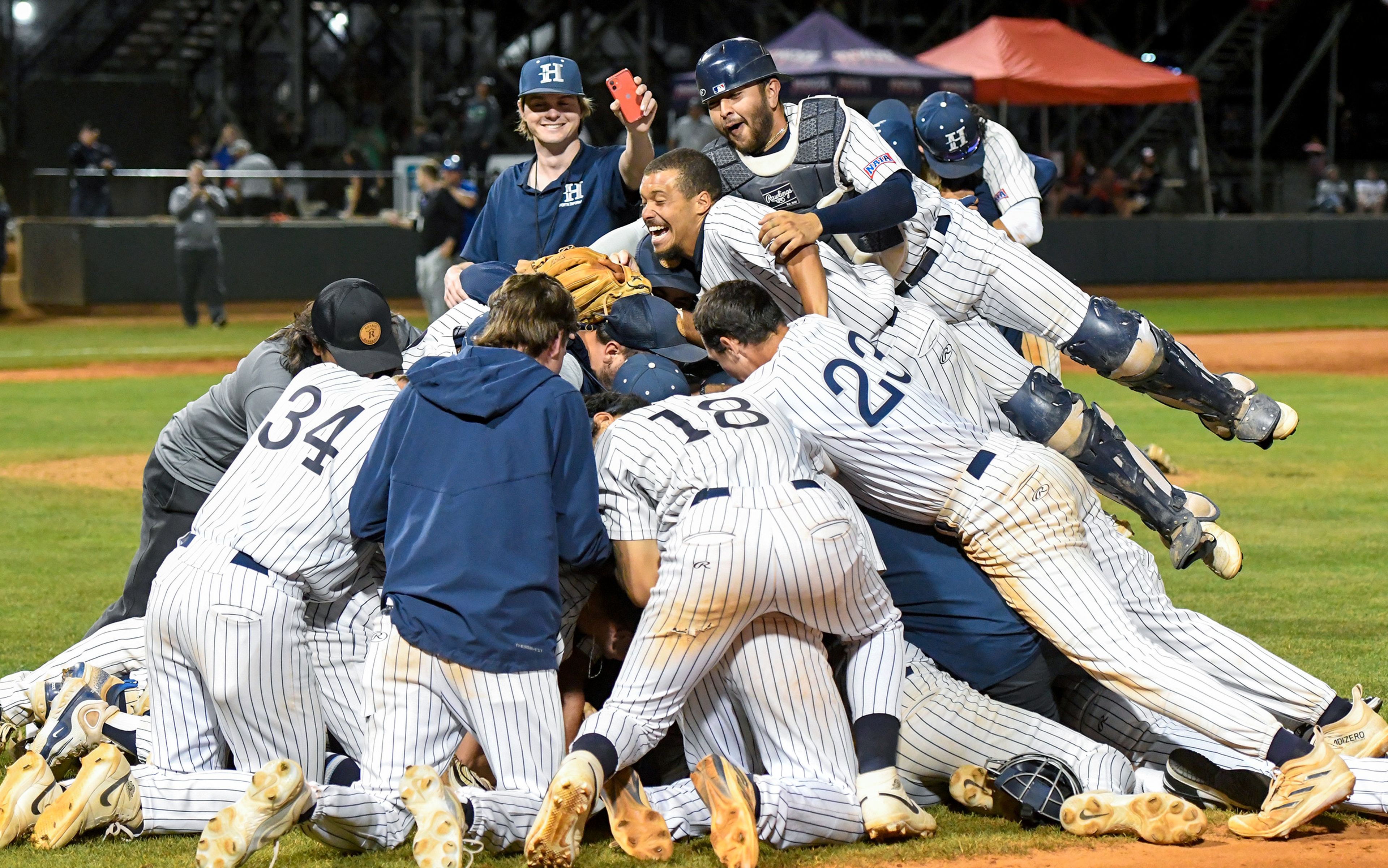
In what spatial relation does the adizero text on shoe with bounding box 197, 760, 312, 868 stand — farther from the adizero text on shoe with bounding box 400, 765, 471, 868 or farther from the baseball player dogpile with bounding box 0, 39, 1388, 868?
the adizero text on shoe with bounding box 400, 765, 471, 868

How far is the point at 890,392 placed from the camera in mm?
4938

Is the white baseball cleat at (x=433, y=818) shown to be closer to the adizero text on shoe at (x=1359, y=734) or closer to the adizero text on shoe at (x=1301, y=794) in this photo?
the adizero text on shoe at (x=1301, y=794)

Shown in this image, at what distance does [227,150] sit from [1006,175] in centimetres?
1936

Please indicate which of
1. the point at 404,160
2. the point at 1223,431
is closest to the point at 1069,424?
the point at 1223,431

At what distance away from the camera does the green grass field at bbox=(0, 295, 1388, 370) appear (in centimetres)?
1958

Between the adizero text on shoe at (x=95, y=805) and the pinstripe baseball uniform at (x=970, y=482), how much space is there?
2.14 m

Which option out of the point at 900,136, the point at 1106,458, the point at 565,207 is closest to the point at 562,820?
the point at 1106,458

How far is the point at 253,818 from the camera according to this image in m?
3.94

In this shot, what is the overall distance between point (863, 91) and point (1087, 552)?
21.8m

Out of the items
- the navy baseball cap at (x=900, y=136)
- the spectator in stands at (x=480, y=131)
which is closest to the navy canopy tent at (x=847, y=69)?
the spectator in stands at (x=480, y=131)

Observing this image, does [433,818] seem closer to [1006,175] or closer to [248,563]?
[248,563]

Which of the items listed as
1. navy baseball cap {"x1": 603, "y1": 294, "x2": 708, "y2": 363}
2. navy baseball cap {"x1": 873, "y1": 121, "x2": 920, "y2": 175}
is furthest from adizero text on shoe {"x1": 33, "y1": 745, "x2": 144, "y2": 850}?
navy baseball cap {"x1": 873, "y1": 121, "x2": 920, "y2": 175}

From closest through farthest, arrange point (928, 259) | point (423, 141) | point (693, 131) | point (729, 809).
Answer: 1. point (729, 809)
2. point (928, 259)
3. point (693, 131)
4. point (423, 141)

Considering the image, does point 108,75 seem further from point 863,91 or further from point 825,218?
point 825,218
